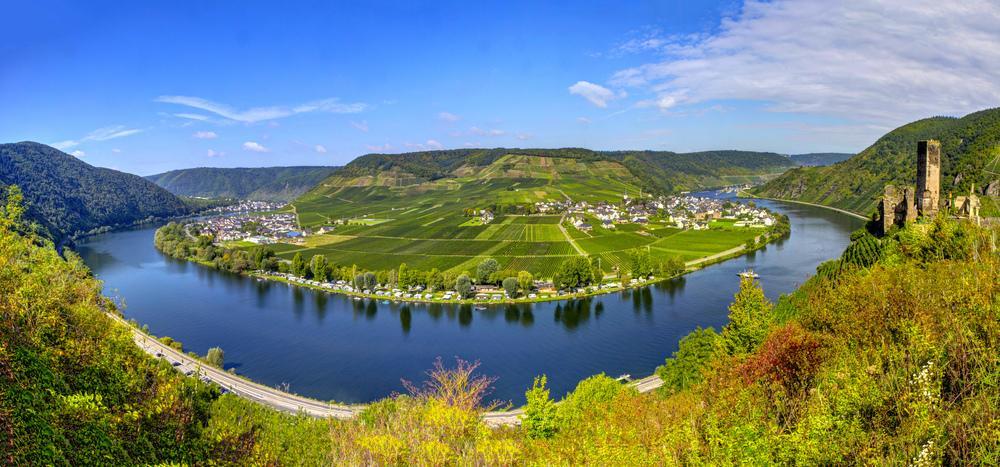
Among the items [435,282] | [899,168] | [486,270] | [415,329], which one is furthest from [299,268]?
[899,168]

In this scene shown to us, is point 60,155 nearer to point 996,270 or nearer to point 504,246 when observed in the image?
point 504,246

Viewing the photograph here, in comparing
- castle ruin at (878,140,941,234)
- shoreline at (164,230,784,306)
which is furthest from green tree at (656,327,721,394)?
shoreline at (164,230,784,306)

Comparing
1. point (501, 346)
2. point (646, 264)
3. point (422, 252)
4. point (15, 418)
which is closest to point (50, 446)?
point (15, 418)

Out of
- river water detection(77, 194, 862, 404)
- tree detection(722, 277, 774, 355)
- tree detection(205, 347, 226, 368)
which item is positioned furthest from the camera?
tree detection(205, 347, 226, 368)

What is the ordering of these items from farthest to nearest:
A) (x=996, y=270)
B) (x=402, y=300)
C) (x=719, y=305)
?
(x=402, y=300), (x=719, y=305), (x=996, y=270)

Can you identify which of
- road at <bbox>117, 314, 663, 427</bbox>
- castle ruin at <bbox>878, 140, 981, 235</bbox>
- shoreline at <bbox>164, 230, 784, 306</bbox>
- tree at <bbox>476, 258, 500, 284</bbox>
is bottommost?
road at <bbox>117, 314, 663, 427</bbox>

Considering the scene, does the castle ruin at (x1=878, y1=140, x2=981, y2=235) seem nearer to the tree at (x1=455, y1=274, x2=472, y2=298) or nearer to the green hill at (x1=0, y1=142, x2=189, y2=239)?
the tree at (x1=455, y1=274, x2=472, y2=298)

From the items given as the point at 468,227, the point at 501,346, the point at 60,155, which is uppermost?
Result: the point at 60,155
